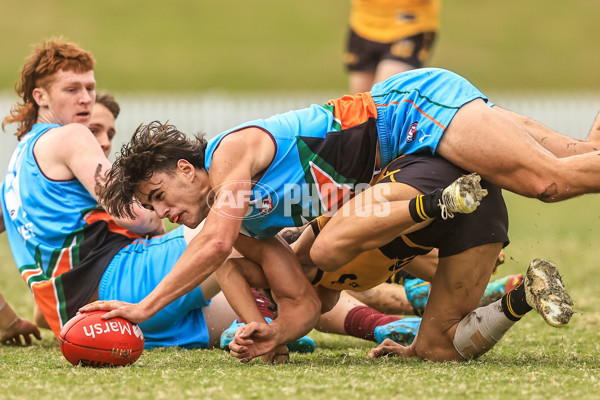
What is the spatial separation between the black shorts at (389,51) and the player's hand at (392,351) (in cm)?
686

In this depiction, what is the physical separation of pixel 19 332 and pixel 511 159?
3.09 m

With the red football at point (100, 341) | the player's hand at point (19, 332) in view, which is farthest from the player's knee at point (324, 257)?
the player's hand at point (19, 332)

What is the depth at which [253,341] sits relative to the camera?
4.32 m

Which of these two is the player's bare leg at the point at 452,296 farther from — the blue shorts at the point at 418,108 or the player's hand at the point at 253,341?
the player's hand at the point at 253,341

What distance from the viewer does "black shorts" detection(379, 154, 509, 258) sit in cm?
437

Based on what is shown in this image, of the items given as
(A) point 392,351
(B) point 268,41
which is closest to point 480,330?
(A) point 392,351

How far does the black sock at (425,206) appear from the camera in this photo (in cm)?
408

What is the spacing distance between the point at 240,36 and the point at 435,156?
2579cm

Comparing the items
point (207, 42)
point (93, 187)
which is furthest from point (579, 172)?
point (207, 42)

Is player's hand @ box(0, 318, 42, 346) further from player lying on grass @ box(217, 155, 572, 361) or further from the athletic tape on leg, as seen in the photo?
the athletic tape on leg

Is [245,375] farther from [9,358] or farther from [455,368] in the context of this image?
[9,358]

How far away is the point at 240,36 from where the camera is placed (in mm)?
29672

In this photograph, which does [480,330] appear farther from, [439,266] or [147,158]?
[147,158]

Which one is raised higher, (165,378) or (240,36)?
(165,378)
